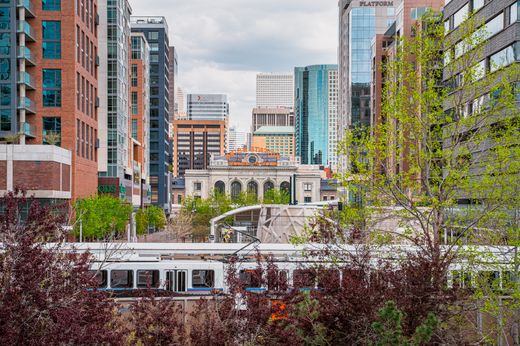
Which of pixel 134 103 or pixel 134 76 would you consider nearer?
pixel 134 103

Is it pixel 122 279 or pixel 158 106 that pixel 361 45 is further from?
pixel 122 279

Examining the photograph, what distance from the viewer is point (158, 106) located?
4673 inches

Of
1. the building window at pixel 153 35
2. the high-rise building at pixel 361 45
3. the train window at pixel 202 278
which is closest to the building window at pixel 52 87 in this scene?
the train window at pixel 202 278

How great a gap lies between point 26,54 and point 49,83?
3158 millimetres

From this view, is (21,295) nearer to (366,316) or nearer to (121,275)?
(366,316)

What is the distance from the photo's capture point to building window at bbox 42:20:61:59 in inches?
2028

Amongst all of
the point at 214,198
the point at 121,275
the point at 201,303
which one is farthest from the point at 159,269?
the point at 214,198

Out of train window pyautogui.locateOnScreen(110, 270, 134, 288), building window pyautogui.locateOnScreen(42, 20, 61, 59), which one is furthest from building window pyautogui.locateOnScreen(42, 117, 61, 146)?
train window pyautogui.locateOnScreen(110, 270, 134, 288)

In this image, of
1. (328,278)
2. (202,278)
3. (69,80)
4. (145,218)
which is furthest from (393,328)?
(145,218)

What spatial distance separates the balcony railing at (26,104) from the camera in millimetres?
50375

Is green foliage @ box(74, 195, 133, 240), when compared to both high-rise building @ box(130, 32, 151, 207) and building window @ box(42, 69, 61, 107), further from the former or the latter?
high-rise building @ box(130, 32, 151, 207)

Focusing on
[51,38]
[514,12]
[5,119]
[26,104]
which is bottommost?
[5,119]

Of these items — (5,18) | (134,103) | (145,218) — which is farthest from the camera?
(134,103)

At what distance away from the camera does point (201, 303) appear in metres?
13.2
